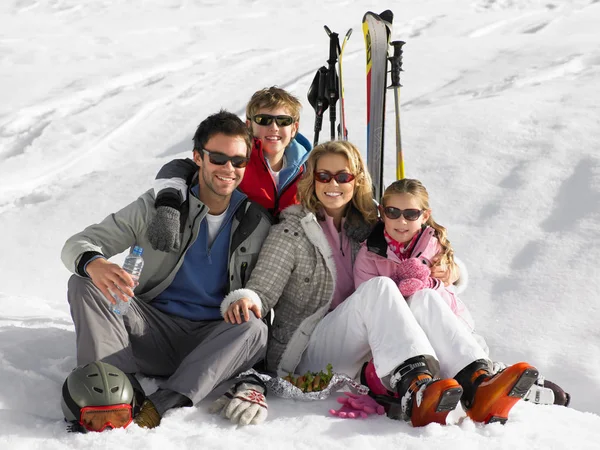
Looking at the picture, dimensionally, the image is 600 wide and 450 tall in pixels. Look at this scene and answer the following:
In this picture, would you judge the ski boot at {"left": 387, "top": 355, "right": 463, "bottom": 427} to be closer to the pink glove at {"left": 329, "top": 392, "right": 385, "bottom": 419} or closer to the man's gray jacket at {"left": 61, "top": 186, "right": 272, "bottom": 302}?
the pink glove at {"left": 329, "top": 392, "right": 385, "bottom": 419}

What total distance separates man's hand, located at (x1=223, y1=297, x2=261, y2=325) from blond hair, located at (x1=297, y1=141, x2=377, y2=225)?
1.91 feet

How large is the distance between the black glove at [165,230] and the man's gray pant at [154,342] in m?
0.26

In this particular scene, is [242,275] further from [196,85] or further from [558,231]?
[196,85]

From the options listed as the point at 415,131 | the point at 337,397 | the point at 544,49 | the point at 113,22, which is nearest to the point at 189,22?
the point at 113,22

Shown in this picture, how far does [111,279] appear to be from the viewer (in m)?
2.40

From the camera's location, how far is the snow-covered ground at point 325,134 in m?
2.46

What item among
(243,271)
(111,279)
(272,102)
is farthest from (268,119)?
(111,279)

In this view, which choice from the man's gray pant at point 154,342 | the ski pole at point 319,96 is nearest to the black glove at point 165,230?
the man's gray pant at point 154,342

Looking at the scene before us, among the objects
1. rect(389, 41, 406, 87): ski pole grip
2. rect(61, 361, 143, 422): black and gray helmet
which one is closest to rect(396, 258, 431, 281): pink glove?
rect(61, 361, 143, 422): black and gray helmet

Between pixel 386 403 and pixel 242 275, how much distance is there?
2.57 feet

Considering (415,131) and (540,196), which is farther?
(415,131)

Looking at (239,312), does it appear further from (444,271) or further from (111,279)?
(444,271)

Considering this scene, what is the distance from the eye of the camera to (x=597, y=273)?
4.27 metres

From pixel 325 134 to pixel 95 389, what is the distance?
518 cm
